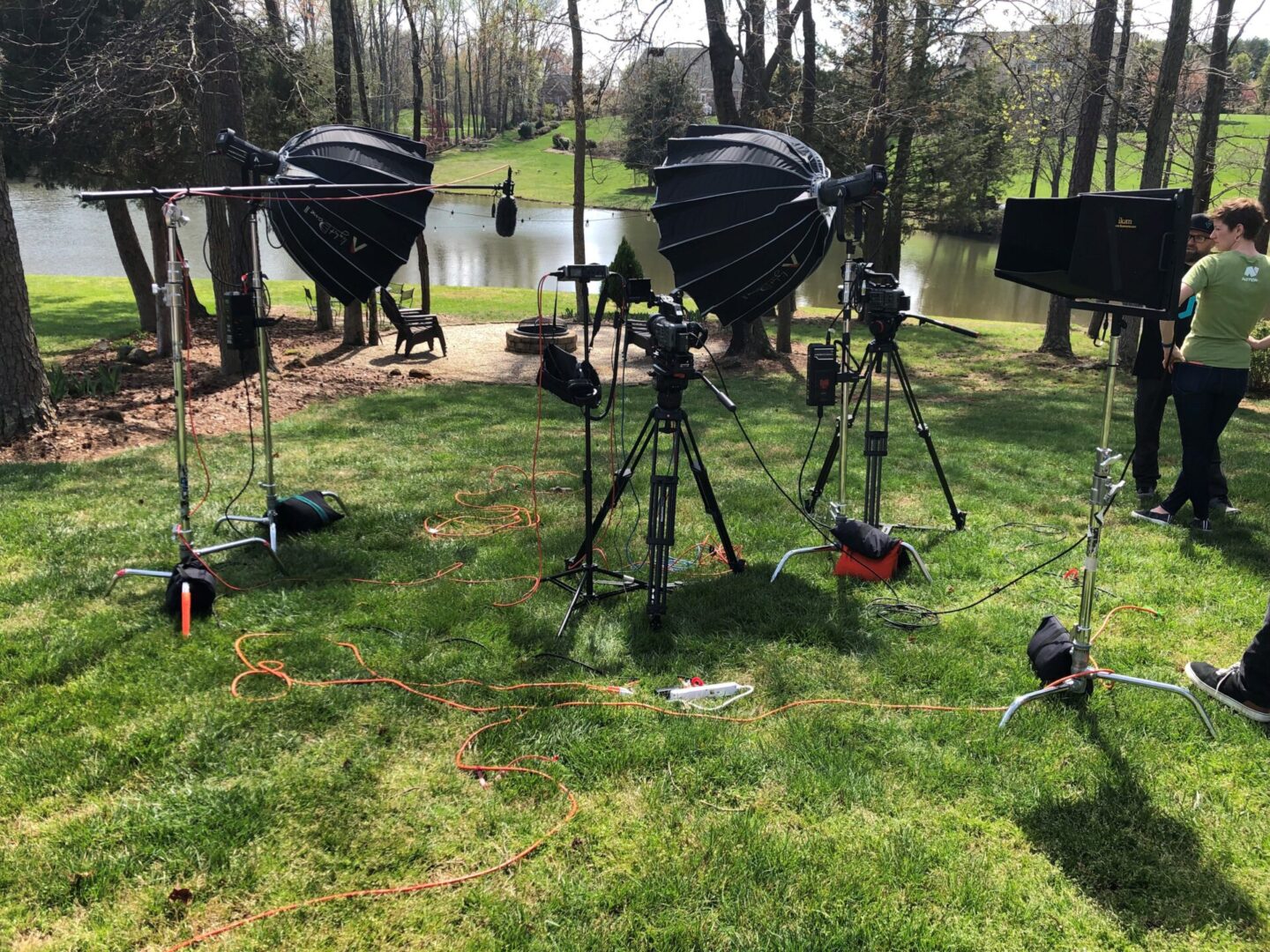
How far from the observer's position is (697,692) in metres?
3.61

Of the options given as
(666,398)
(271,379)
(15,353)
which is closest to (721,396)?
(666,398)

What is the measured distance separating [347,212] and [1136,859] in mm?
4341

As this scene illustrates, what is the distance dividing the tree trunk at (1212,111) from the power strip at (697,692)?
12.6 m

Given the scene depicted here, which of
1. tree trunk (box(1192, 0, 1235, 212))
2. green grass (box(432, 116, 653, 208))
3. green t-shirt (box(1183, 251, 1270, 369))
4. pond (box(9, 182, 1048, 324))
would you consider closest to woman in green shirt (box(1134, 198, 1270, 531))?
green t-shirt (box(1183, 251, 1270, 369))

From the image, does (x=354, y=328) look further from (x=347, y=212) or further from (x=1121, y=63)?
(x=1121, y=63)

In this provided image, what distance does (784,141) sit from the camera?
445 centimetres

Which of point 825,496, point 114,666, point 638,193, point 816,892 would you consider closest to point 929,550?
point 825,496

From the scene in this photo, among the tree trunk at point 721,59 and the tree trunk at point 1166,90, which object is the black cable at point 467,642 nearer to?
the tree trunk at point 721,59

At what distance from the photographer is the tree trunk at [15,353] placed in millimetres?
6547

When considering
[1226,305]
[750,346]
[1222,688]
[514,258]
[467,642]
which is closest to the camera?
[1222,688]

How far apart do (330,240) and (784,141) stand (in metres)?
2.38

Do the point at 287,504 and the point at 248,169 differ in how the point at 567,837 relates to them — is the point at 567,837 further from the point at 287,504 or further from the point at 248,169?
the point at 248,169

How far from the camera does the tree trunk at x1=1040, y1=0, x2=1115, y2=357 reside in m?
12.0

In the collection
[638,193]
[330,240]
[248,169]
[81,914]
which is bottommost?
[81,914]
